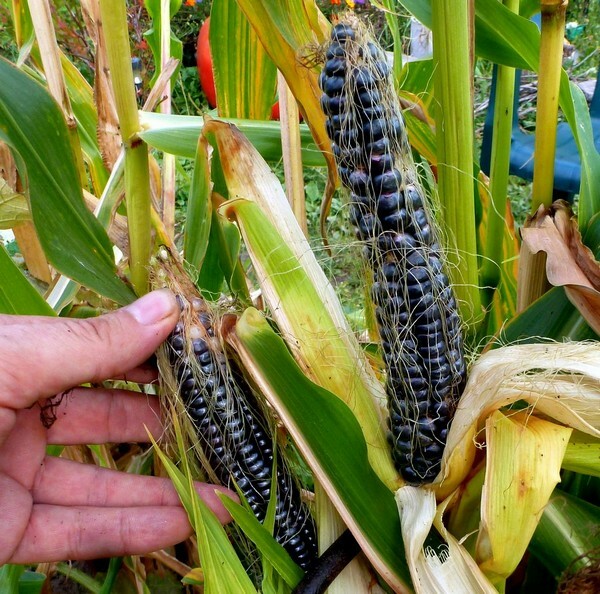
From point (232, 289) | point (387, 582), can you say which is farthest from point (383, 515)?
point (232, 289)

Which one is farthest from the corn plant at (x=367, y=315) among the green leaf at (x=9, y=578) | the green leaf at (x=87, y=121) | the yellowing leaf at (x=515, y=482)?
the green leaf at (x=87, y=121)

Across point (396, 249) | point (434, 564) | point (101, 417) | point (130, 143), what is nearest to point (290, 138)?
point (130, 143)

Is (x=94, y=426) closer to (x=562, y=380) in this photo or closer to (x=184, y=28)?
(x=562, y=380)

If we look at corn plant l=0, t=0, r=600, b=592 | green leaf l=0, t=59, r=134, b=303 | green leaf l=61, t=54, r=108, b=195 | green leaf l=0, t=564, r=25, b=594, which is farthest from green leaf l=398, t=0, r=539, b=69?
green leaf l=0, t=564, r=25, b=594

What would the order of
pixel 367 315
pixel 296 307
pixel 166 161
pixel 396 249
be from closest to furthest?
pixel 396 249 → pixel 296 307 → pixel 367 315 → pixel 166 161

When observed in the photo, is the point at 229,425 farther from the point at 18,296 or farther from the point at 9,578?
the point at 9,578

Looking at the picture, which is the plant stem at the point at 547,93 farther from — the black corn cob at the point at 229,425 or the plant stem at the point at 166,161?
the plant stem at the point at 166,161

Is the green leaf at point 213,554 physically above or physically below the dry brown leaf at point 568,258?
below
